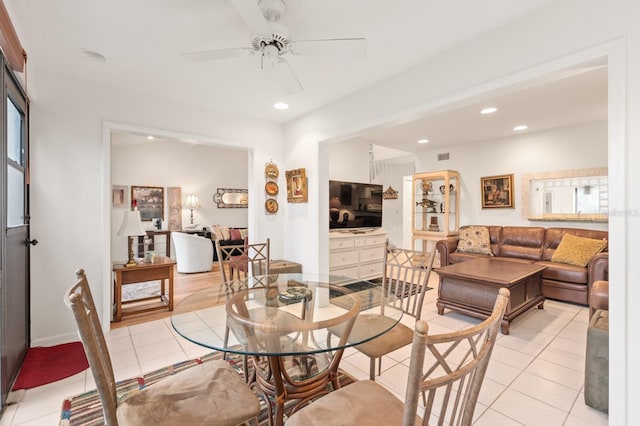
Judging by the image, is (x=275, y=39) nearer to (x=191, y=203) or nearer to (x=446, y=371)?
(x=446, y=371)

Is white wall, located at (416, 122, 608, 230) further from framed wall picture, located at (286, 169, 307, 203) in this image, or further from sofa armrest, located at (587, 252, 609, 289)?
framed wall picture, located at (286, 169, 307, 203)

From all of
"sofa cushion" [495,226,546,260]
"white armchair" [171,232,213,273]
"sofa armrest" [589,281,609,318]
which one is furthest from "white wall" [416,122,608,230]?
"white armchair" [171,232,213,273]

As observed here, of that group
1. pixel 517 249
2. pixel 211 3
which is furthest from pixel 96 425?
pixel 517 249

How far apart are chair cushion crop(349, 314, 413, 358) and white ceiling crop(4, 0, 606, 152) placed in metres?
1.84

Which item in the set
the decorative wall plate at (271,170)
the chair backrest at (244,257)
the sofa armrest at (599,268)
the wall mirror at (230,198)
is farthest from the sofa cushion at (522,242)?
the wall mirror at (230,198)

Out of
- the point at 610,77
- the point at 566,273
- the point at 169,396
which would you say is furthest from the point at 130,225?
the point at 566,273

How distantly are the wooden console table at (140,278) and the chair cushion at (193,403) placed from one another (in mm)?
2462

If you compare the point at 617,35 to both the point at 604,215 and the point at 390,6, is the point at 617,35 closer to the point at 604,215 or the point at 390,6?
the point at 390,6

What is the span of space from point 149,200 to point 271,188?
15.4 feet

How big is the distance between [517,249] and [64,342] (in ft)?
19.9

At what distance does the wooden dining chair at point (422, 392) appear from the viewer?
0.80m

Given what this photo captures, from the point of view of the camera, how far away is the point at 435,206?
6113 millimetres

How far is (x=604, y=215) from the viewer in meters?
4.38

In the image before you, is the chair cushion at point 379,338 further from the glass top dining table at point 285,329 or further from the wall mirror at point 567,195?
the wall mirror at point 567,195
